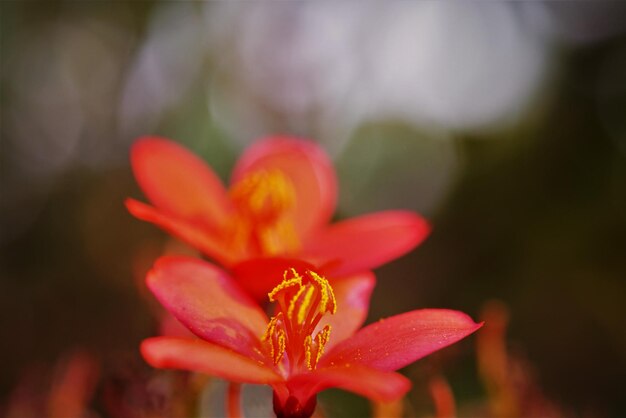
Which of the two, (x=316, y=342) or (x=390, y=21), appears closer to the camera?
(x=316, y=342)

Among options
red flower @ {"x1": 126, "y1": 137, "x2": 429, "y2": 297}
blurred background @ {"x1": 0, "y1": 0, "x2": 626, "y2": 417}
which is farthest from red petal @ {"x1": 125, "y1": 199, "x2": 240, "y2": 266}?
blurred background @ {"x1": 0, "y1": 0, "x2": 626, "y2": 417}

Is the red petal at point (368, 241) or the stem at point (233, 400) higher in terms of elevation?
the red petal at point (368, 241)

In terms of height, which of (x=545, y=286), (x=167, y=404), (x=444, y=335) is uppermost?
(x=444, y=335)

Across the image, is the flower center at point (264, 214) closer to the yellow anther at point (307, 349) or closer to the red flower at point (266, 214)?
the red flower at point (266, 214)

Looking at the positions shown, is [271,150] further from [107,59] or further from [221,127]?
[107,59]

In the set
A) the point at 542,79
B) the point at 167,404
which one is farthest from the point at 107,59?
the point at 167,404

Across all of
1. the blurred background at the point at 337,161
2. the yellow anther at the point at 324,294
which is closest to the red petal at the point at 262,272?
the yellow anther at the point at 324,294
